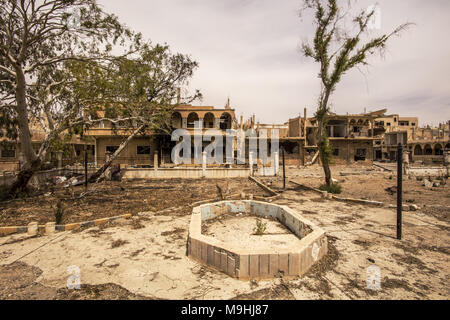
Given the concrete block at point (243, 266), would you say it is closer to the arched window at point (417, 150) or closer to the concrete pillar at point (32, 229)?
the concrete pillar at point (32, 229)

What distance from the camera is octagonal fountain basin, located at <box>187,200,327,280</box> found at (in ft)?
10.9

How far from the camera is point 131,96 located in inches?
455

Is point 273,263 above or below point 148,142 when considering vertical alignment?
below

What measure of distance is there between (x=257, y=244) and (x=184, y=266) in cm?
177

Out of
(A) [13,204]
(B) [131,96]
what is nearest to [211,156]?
(B) [131,96]

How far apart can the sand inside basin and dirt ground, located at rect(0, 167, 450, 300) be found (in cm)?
81

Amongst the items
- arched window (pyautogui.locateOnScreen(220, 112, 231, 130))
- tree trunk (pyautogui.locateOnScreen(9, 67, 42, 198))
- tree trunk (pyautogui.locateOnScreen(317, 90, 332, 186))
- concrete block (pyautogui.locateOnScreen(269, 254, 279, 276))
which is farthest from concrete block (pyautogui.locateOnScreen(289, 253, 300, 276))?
arched window (pyautogui.locateOnScreen(220, 112, 231, 130))

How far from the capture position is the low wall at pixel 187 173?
56.8ft

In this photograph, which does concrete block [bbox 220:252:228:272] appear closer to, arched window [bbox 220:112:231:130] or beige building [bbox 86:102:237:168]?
beige building [bbox 86:102:237:168]

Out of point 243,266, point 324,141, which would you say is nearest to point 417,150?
point 324,141

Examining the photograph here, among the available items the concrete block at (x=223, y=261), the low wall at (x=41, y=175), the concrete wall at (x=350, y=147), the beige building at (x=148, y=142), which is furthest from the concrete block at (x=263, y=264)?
the concrete wall at (x=350, y=147)

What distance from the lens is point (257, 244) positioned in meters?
4.77

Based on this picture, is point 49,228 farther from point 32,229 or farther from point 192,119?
point 192,119
